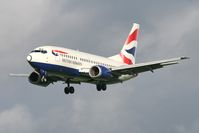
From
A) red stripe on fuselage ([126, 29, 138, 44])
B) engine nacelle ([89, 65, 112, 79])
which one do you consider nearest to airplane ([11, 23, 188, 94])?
engine nacelle ([89, 65, 112, 79])

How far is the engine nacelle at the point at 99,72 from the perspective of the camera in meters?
103

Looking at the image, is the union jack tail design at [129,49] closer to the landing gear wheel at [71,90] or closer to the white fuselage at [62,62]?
the landing gear wheel at [71,90]

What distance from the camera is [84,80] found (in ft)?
344

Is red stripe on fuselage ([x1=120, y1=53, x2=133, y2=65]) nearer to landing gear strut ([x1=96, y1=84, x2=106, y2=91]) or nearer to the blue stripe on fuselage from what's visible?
landing gear strut ([x1=96, y1=84, x2=106, y2=91])

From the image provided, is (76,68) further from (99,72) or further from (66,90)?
(66,90)

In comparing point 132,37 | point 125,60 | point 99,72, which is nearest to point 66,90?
point 99,72

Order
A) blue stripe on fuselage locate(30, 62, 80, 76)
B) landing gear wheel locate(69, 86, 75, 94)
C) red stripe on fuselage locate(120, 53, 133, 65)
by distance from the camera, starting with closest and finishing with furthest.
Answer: blue stripe on fuselage locate(30, 62, 80, 76) → landing gear wheel locate(69, 86, 75, 94) → red stripe on fuselage locate(120, 53, 133, 65)

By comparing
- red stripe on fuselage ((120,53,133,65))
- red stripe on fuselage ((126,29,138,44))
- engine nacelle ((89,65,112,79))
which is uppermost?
red stripe on fuselage ((126,29,138,44))

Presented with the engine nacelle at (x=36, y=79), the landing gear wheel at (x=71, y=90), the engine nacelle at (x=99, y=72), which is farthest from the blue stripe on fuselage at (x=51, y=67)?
the landing gear wheel at (x=71, y=90)

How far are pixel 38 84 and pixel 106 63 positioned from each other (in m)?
8.95

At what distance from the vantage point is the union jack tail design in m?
118

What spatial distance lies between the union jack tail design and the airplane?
6702 mm

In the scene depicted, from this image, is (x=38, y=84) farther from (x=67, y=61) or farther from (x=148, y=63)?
(x=148, y=63)

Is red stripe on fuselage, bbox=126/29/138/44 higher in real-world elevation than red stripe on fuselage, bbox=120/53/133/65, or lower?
higher
